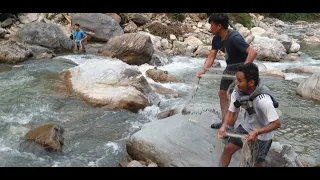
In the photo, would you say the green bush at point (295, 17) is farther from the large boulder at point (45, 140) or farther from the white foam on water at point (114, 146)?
the large boulder at point (45, 140)

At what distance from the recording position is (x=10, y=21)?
65.7ft

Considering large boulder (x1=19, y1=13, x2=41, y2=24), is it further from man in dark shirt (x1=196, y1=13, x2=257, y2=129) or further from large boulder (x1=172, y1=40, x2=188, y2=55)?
man in dark shirt (x1=196, y1=13, x2=257, y2=129)

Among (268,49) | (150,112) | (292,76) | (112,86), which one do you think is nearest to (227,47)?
(150,112)

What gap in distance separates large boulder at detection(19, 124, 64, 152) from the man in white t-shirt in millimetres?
3210

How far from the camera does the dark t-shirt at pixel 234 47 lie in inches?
222

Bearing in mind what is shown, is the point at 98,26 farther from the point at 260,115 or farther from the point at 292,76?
the point at 260,115

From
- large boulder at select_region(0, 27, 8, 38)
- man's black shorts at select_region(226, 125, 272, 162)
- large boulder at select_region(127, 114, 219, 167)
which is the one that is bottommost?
large boulder at select_region(0, 27, 8, 38)

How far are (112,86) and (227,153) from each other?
5395mm

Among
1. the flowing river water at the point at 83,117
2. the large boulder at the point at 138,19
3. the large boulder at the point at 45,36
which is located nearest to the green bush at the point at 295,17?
the large boulder at the point at 138,19

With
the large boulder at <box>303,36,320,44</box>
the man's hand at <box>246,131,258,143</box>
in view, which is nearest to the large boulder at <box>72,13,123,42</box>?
the large boulder at <box>303,36,320,44</box>

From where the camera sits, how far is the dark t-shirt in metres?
5.64

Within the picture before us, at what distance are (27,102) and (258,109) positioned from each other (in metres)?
6.58

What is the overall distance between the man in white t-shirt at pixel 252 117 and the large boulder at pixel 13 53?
34.9 feet
